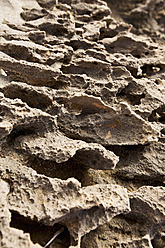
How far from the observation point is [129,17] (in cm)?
422

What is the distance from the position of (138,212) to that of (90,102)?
85 cm

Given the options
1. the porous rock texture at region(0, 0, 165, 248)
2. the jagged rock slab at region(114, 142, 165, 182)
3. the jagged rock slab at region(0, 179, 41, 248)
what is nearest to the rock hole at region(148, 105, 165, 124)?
the porous rock texture at region(0, 0, 165, 248)

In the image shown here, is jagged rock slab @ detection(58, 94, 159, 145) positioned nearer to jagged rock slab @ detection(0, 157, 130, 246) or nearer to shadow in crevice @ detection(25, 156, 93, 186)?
shadow in crevice @ detection(25, 156, 93, 186)

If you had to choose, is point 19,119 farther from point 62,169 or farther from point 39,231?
point 39,231

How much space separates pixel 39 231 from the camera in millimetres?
1301

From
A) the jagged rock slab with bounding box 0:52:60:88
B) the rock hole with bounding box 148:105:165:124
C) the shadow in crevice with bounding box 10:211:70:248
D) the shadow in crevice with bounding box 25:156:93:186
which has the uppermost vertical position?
the jagged rock slab with bounding box 0:52:60:88

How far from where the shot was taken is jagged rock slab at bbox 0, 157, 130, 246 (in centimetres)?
118

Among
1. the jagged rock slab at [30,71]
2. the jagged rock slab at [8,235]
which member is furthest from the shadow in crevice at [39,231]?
the jagged rock slab at [30,71]

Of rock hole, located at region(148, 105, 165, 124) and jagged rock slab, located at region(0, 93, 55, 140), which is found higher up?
jagged rock slab, located at region(0, 93, 55, 140)

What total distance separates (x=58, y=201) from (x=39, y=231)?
10.2 inches

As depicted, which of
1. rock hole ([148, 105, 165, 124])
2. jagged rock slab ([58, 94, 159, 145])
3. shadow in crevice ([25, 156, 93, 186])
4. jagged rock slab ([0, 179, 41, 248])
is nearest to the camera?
jagged rock slab ([0, 179, 41, 248])

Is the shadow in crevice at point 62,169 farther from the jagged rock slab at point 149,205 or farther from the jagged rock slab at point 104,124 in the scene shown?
the jagged rock slab at point 149,205

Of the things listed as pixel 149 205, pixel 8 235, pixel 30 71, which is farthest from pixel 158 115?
pixel 8 235

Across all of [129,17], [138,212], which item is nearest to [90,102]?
[138,212]
